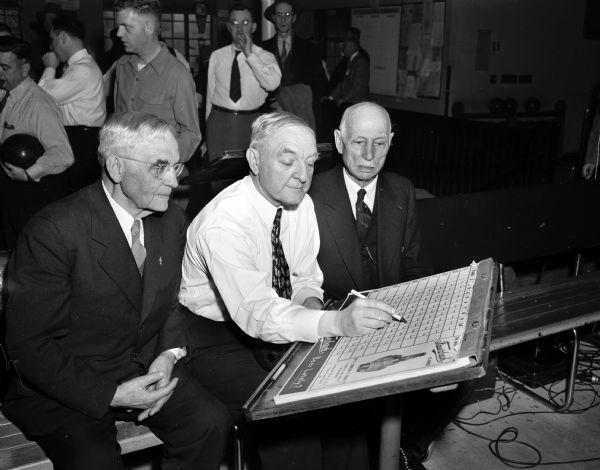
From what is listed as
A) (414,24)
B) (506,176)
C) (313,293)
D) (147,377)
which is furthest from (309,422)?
(414,24)

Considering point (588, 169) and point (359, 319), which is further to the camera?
A: point (588, 169)

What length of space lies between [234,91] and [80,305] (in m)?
3.55

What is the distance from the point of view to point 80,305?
212 cm

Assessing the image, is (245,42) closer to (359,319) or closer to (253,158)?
(253,158)

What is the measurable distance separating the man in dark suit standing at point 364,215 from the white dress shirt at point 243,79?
2.30m

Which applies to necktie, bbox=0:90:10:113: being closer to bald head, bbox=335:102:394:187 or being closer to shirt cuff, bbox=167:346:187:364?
bald head, bbox=335:102:394:187

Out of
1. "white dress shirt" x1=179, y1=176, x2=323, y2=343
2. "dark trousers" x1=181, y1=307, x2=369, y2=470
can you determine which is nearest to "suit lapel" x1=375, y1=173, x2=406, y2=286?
"white dress shirt" x1=179, y1=176, x2=323, y2=343

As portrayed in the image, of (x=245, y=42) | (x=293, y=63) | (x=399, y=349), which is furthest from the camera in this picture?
(x=293, y=63)

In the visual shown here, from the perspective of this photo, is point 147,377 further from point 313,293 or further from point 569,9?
point 569,9

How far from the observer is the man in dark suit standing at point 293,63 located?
5.65m

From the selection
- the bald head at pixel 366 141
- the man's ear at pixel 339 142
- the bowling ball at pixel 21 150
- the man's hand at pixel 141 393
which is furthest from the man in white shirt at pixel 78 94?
the man's hand at pixel 141 393

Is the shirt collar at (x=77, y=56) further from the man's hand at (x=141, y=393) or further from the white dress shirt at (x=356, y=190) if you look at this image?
the man's hand at (x=141, y=393)

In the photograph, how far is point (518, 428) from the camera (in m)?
3.45

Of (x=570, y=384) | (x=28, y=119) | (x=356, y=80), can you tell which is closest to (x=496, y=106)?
(x=356, y=80)
